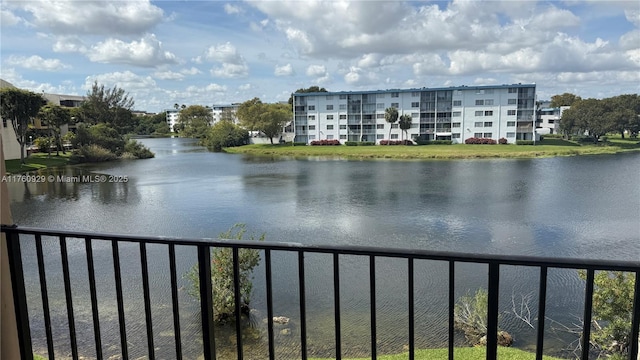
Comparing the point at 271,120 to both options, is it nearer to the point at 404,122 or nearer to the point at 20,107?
the point at 404,122

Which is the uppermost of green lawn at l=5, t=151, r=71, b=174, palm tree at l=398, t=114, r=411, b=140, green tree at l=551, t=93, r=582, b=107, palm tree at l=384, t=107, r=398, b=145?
green tree at l=551, t=93, r=582, b=107

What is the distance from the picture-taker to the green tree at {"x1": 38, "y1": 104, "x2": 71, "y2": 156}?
104 feet

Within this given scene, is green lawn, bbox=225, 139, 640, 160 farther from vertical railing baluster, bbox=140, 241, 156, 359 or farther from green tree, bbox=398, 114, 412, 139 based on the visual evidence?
vertical railing baluster, bbox=140, 241, 156, 359

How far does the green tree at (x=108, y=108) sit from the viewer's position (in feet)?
153

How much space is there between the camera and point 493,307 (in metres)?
1.50

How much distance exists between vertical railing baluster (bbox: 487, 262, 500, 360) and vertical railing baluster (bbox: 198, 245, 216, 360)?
39.4 inches

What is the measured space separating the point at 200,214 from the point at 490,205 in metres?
10.3

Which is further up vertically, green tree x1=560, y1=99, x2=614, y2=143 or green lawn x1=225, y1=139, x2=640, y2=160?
green tree x1=560, y1=99, x2=614, y2=143

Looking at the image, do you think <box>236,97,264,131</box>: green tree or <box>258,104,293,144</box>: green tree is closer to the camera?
<box>258,104,293,144</box>: green tree

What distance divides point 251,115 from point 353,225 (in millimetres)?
41799

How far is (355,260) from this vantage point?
30.1ft

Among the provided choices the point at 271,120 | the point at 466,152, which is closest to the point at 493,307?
the point at 466,152

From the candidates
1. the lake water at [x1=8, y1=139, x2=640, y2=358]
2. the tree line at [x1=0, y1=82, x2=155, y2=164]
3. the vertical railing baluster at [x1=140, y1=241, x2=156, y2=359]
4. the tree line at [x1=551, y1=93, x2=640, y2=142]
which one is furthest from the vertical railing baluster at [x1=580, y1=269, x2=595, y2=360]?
the tree line at [x1=551, y1=93, x2=640, y2=142]

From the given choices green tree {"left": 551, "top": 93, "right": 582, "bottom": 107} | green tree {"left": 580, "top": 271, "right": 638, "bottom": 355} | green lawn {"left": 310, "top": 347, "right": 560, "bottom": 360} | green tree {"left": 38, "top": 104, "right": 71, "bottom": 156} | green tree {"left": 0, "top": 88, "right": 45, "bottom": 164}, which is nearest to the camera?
green lawn {"left": 310, "top": 347, "right": 560, "bottom": 360}
